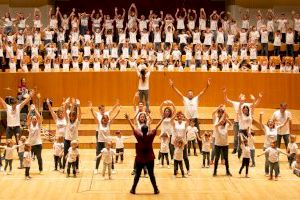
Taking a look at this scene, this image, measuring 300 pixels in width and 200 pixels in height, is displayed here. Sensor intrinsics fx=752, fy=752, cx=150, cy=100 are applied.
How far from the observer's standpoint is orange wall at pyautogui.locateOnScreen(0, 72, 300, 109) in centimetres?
2455

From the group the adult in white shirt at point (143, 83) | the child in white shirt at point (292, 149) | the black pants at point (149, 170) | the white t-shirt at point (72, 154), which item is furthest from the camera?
the adult in white shirt at point (143, 83)

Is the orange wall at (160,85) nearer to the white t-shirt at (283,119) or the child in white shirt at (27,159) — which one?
the white t-shirt at (283,119)

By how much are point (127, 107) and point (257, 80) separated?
4349 millimetres

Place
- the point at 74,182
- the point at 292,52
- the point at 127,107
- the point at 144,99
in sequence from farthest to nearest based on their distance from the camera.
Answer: the point at 292,52 → the point at 127,107 → the point at 144,99 → the point at 74,182

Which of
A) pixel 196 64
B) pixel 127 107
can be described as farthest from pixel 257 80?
pixel 127 107

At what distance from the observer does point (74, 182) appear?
1677 centimetres

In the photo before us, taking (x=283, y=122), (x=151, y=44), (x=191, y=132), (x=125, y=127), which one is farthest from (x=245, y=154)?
(x=151, y=44)

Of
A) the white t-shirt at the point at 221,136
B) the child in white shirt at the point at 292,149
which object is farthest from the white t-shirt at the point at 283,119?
the white t-shirt at the point at 221,136

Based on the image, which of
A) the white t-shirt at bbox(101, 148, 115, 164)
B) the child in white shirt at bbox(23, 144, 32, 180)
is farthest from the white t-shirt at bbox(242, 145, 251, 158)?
the child in white shirt at bbox(23, 144, 32, 180)

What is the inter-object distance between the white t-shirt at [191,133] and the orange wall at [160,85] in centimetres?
570

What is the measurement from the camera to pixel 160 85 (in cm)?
2484

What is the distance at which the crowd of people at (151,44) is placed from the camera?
2545 centimetres

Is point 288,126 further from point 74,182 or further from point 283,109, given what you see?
point 74,182

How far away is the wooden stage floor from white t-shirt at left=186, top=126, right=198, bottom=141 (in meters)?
1.03
